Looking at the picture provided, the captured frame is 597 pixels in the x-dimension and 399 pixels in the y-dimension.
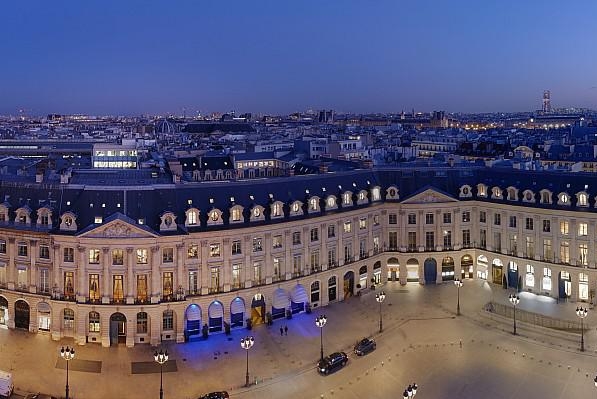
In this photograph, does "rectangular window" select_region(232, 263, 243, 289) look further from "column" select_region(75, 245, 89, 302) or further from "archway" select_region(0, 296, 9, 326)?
"archway" select_region(0, 296, 9, 326)

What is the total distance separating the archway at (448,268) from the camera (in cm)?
9600

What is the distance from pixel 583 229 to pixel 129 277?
5985 cm

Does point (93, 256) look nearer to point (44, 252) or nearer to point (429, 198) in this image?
point (44, 252)

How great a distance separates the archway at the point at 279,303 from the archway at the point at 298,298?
3.49 feet

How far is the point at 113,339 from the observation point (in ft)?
238

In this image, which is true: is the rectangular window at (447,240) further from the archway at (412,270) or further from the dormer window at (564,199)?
the dormer window at (564,199)

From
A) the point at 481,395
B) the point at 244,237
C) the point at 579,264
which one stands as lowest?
the point at 481,395

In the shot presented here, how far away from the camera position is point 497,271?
94.0 meters

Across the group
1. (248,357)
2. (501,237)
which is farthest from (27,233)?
(501,237)

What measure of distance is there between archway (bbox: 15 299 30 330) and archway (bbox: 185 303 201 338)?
19.5m

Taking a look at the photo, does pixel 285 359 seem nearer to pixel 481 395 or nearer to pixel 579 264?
pixel 481 395

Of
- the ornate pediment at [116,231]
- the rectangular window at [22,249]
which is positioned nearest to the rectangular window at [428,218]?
the ornate pediment at [116,231]

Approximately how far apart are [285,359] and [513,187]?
45.0 m

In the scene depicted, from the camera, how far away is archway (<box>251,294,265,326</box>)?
78.1m
